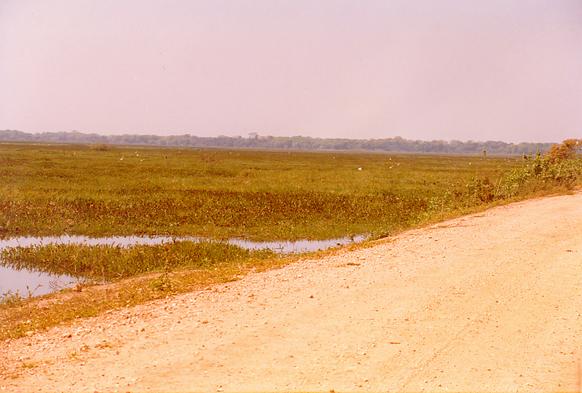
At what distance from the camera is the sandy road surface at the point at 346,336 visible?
6.41m

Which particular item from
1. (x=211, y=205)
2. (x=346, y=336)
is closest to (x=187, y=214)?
(x=211, y=205)

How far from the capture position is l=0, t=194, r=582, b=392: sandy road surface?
6406 millimetres

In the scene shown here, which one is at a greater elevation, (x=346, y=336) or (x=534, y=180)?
(x=534, y=180)

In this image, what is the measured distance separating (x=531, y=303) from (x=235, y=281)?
5092 millimetres

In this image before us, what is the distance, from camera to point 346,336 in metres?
7.64

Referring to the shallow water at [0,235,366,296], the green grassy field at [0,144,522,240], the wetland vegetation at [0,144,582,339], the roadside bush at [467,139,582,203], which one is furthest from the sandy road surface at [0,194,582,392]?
the roadside bush at [467,139,582,203]

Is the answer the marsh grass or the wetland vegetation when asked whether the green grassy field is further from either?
the marsh grass

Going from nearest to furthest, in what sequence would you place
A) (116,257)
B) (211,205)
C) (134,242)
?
1. (116,257)
2. (134,242)
3. (211,205)

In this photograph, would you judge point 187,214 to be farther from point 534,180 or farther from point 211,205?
point 534,180

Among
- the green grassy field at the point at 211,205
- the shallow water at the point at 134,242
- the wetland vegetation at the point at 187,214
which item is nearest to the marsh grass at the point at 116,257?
the wetland vegetation at the point at 187,214

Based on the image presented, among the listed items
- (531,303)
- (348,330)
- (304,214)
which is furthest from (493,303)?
(304,214)

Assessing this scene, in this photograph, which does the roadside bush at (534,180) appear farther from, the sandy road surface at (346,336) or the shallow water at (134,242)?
the sandy road surface at (346,336)

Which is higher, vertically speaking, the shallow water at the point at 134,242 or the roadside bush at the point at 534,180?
the roadside bush at the point at 534,180

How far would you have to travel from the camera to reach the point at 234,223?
2453 cm
